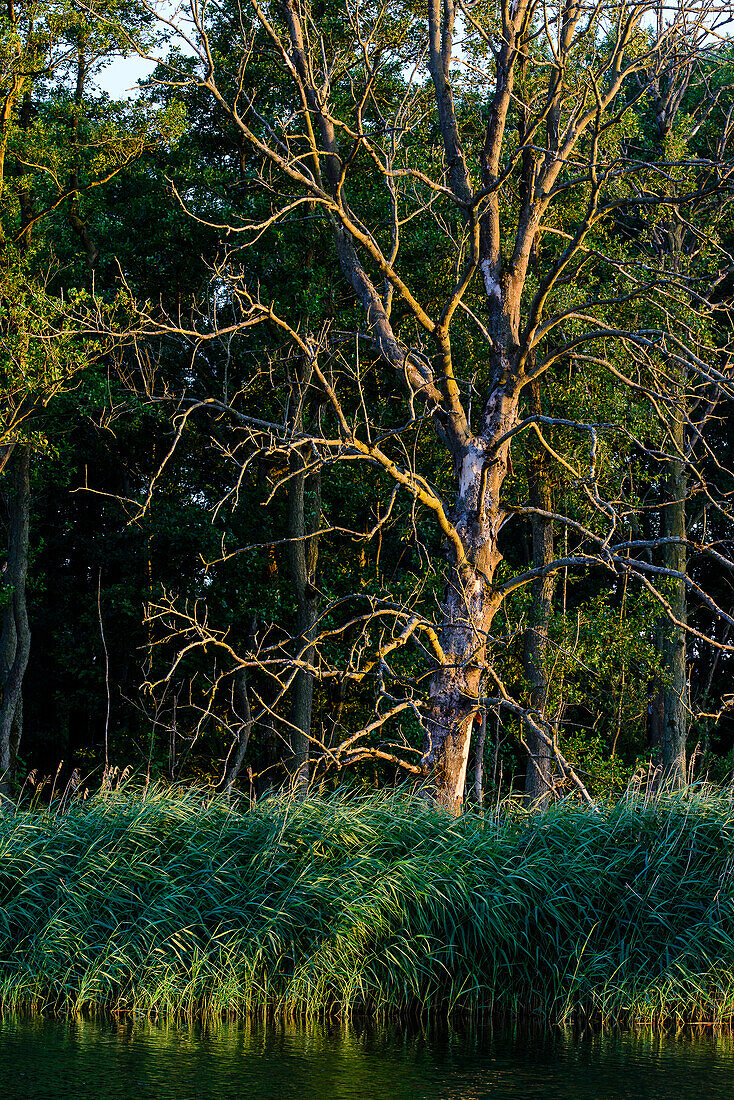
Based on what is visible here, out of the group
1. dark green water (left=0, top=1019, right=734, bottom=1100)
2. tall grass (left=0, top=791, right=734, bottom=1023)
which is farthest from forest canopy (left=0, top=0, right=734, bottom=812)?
dark green water (left=0, top=1019, right=734, bottom=1100)

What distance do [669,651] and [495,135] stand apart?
10.7 m

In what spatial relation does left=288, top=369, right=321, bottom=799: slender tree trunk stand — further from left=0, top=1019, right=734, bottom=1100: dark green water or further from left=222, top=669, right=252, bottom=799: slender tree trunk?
left=0, top=1019, right=734, bottom=1100: dark green water

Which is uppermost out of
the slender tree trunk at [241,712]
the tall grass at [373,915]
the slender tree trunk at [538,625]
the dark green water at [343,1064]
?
the slender tree trunk at [538,625]

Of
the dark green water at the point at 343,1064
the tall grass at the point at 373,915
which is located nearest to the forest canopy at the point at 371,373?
the tall grass at the point at 373,915

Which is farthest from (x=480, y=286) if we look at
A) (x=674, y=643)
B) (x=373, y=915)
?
(x=373, y=915)

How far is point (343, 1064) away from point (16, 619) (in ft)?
50.1

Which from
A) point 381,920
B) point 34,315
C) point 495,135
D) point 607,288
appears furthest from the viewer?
point 607,288

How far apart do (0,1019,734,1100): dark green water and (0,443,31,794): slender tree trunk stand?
13.1 m

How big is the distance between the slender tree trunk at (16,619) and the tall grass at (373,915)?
1165 centimetres

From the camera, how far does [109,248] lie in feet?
70.5

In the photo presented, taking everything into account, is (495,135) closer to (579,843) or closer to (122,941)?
(579,843)

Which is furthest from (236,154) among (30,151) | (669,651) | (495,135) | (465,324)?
(669,651)

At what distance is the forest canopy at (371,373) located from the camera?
470 inches

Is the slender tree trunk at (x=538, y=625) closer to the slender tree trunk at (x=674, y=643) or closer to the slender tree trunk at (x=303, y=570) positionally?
the slender tree trunk at (x=674, y=643)
